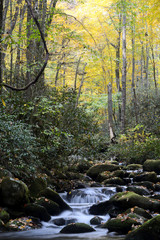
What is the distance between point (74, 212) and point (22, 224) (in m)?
2.09

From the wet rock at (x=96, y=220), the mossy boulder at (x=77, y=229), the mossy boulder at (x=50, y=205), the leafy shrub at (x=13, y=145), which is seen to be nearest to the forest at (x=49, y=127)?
the leafy shrub at (x=13, y=145)

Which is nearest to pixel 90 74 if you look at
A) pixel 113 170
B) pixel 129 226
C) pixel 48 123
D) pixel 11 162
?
pixel 113 170

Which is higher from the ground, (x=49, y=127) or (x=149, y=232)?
(x=49, y=127)

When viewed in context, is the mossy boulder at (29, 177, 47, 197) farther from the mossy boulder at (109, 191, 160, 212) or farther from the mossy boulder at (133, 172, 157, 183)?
the mossy boulder at (133, 172, 157, 183)

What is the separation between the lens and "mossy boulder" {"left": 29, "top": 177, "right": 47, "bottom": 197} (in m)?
7.55

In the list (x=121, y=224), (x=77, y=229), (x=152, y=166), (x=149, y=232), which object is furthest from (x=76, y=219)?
(x=152, y=166)

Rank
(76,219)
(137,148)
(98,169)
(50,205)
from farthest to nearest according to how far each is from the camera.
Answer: (137,148)
(98,169)
(50,205)
(76,219)

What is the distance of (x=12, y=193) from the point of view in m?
6.27

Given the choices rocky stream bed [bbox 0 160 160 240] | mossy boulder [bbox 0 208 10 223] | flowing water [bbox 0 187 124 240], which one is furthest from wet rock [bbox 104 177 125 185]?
mossy boulder [bbox 0 208 10 223]

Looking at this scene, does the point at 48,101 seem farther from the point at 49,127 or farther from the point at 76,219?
the point at 76,219

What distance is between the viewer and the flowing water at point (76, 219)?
5301mm

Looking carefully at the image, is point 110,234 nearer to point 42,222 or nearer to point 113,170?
point 42,222

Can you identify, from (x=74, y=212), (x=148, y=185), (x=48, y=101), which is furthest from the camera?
(x=148, y=185)

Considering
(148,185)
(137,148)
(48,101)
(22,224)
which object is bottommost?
(148,185)
